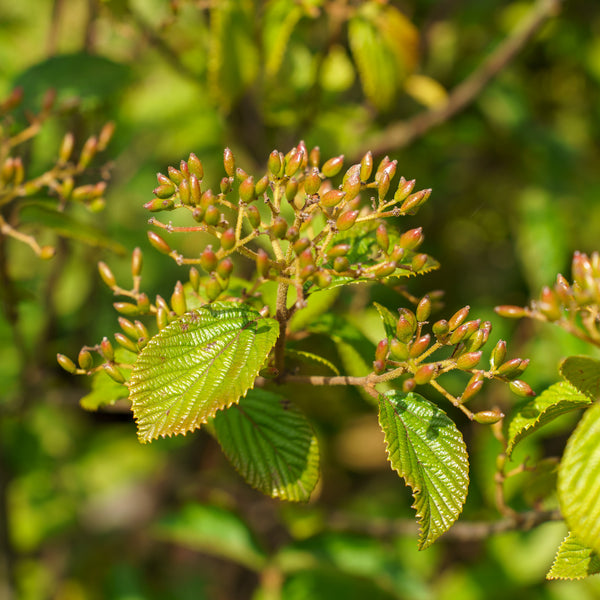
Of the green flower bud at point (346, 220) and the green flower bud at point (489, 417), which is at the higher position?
the green flower bud at point (346, 220)

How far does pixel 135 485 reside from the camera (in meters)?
2.33

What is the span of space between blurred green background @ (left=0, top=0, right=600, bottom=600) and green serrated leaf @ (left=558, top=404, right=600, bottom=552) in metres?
0.75

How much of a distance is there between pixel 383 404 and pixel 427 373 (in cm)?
7

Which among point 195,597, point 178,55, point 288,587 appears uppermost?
point 178,55

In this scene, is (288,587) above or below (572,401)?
below

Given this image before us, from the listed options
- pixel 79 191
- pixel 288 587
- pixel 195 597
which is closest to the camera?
pixel 79 191

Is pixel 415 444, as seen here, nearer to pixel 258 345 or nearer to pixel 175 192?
pixel 258 345

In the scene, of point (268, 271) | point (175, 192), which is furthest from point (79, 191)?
point (268, 271)

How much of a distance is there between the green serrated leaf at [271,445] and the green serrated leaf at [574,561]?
31cm

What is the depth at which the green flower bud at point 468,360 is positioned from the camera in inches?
28.6

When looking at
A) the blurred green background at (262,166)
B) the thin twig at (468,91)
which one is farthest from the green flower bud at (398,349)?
the thin twig at (468,91)

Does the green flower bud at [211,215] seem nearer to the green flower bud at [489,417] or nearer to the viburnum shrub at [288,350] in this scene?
the viburnum shrub at [288,350]

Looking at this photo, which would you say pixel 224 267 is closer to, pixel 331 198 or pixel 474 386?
pixel 331 198

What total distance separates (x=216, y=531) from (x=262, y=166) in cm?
96
